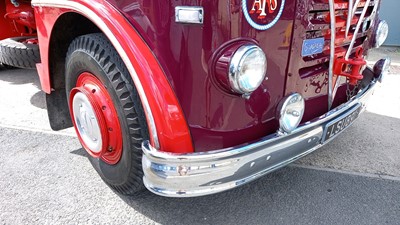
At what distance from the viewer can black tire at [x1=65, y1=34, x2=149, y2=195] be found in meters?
1.79

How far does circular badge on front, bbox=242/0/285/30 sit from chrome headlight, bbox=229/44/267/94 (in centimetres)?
14

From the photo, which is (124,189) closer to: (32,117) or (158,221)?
(158,221)

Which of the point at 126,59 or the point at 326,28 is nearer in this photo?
the point at 126,59

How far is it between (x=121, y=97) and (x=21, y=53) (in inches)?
84.8

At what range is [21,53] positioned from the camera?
11.1 ft

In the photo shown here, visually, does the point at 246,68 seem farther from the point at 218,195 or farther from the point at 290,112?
the point at 218,195

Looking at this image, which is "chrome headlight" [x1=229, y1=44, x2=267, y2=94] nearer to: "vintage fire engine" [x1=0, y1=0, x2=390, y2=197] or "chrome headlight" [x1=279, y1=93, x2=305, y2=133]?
"vintage fire engine" [x1=0, y1=0, x2=390, y2=197]

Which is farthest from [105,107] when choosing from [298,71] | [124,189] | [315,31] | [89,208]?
[315,31]

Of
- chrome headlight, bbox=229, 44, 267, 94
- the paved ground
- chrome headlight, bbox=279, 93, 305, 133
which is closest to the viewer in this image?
chrome headlight, bbox=229, 44, 267, 94

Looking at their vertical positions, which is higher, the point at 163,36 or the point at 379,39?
the point at 163,36

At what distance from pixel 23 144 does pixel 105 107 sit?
5.26ft

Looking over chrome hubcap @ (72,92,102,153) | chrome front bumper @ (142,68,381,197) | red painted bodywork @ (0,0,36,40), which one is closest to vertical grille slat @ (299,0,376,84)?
chrome front bumper @ (142,68,381,197)

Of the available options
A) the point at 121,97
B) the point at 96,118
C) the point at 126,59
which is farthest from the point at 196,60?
the point at 96,118

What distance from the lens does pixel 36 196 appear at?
7.62 ft
